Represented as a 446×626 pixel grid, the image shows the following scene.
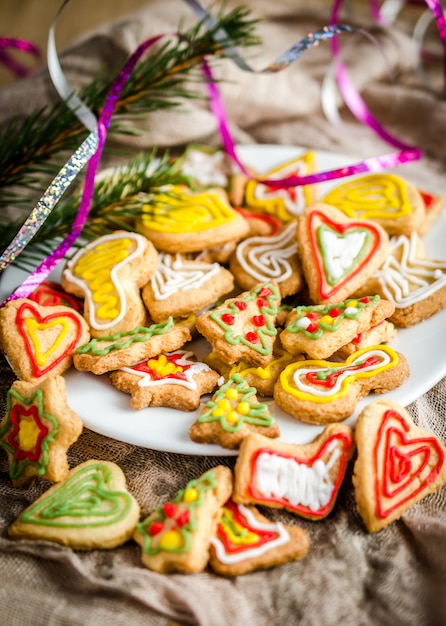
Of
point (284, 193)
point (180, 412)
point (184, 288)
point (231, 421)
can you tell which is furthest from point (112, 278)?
point (284, 193)

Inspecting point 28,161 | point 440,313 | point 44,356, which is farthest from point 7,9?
point 440,313

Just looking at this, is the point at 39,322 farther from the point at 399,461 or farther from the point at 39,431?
the point at 399,461

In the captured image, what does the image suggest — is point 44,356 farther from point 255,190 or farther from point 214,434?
point 255,190

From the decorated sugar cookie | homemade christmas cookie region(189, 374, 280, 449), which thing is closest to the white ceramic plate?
homemade christmas cookie region(189, 374, 280, 449)

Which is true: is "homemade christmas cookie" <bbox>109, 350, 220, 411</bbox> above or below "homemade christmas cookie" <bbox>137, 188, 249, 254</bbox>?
below

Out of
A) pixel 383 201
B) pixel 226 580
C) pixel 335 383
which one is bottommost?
pixel 226 580

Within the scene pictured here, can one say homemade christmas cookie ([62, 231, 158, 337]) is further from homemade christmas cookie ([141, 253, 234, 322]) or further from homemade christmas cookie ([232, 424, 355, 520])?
homemade christmas cookie ([232, 424, 355, 520])
